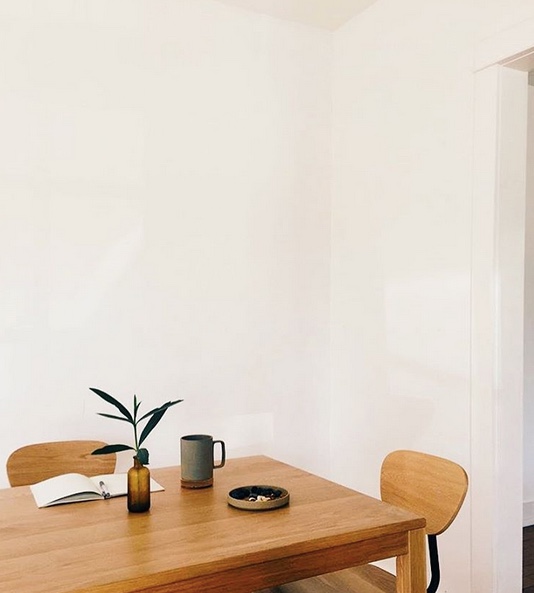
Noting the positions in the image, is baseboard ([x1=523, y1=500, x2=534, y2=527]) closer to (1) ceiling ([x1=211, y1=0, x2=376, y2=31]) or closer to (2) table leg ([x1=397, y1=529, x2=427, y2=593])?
(2) table leg ([x1=397, y1=529, x2=427, y2=593])

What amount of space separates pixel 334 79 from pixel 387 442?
1934mm

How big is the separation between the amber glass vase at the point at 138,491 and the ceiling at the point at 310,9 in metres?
2.46

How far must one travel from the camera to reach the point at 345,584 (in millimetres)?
1850

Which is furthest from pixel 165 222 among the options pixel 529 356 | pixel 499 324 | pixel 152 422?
pixel 529 356

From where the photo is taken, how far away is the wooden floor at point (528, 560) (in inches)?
112

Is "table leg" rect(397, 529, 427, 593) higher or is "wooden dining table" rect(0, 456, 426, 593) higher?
"wooden dining table" rect(0, 456, 426, 593)

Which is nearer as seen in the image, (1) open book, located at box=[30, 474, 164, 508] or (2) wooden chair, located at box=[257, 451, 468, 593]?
(1) open book, located at box=[30, 474, 164, 508]

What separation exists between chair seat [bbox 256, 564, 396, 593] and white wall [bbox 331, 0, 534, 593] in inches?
30.9

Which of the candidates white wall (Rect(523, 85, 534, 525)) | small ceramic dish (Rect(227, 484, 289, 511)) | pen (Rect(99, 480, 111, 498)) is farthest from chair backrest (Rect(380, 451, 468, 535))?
white wall (Rect(523, 85, 534, 525))

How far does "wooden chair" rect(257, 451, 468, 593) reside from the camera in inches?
71.7

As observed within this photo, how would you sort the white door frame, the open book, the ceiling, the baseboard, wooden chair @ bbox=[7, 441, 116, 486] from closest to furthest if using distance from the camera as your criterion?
the open book, wooden chair @ bbox=[7, 441, 116, 486], the white door frame, the ceiling, the baseboard

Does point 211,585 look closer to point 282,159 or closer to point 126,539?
point 126,539

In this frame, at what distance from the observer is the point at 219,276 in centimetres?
316

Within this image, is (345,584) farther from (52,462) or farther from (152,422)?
(52,462)
